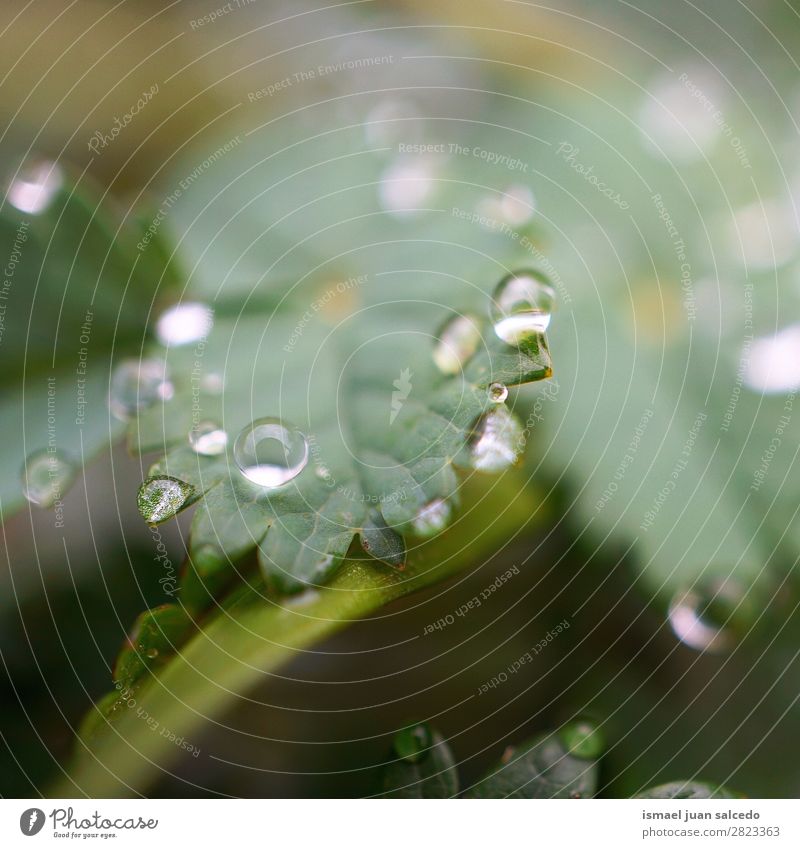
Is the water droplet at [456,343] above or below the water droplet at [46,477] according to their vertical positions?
above

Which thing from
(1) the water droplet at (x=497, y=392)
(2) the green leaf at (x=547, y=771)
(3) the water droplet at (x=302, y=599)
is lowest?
(2) the green leaf at (x=547, y=771)

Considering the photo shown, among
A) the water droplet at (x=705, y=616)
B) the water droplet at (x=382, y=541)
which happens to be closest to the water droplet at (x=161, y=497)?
the water droplet at (x=382, y=541)

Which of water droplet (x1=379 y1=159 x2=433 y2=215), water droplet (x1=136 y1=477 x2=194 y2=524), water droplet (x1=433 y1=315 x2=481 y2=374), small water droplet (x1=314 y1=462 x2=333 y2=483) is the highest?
water droplet (x1=379 y1=159 x2=433 y2=215)

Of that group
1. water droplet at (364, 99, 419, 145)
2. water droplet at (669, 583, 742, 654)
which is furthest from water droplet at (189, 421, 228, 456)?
water droplet at (669, 583, 742, 654)

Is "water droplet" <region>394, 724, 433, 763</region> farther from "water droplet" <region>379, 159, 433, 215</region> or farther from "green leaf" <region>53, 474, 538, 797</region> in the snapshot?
"water droplet" <region>379, 159, 433, 215</region>

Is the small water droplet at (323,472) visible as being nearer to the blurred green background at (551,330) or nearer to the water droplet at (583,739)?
the blurred green background at (551,330)

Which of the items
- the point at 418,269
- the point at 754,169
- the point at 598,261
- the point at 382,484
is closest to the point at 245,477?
the point at 382,484
